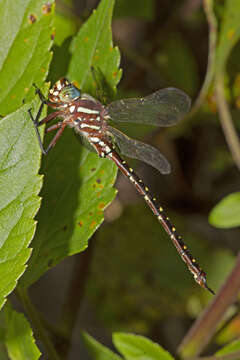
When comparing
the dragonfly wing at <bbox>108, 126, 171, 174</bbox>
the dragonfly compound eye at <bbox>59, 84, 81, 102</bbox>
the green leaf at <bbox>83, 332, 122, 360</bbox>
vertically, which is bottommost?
the green leaf at <bbox>83, 332, 122, 360</bbox>

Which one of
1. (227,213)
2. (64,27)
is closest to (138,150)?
(227,213)

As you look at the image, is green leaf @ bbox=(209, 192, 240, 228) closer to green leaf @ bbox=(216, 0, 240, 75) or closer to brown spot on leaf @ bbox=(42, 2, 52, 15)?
green leaf @ bbox=(216, 0, 240, 75)

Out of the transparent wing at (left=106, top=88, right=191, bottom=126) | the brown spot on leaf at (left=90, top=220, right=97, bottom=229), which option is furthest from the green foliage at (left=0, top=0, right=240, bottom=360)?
the transparent wing at (left=106, top=88, right=191, bottom=126)

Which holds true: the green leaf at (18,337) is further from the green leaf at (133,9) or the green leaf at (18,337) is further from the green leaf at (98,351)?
the green leaf at (133,9)

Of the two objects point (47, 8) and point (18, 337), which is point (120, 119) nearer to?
point (47, 8)

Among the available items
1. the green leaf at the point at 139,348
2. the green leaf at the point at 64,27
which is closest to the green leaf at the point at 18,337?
the green leaf at the point at 139,348

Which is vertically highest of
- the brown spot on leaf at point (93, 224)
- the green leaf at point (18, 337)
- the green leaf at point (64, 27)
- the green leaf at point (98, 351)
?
the green leaf at point (64, 27)

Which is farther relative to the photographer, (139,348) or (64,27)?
(64,27)
